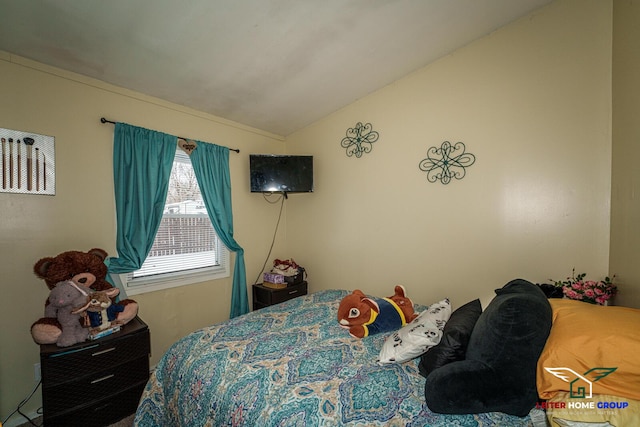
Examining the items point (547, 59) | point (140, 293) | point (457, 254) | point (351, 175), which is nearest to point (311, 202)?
point (351, 175)

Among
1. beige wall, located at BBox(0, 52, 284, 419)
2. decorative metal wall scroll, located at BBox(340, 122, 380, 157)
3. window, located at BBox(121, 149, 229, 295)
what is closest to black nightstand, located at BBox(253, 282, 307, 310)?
window, located at BBox(121, 149, 229, 295)

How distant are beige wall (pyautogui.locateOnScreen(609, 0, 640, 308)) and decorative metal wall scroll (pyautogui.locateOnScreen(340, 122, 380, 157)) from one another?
1.74 m

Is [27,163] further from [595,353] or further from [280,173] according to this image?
[595,353]

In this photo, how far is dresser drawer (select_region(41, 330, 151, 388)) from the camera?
157cm

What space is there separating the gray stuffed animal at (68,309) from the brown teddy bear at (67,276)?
0.03m

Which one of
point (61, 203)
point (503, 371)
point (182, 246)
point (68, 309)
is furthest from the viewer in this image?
point (182, 246)

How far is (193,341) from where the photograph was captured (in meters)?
1.66

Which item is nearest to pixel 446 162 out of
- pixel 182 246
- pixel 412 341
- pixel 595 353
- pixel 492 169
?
pixel 492 169

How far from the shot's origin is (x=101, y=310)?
1825 millimetres

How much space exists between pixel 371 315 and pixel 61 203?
2458mm

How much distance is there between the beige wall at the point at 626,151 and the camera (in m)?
1.39

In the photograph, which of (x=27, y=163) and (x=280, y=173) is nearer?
(x=27, y=163)

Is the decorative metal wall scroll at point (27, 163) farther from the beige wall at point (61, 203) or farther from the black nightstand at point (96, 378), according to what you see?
the black nightstand at point (96, 378)

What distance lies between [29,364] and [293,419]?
2.17 m
